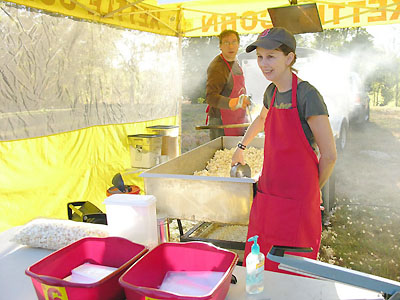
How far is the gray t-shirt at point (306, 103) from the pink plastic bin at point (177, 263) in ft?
2.97

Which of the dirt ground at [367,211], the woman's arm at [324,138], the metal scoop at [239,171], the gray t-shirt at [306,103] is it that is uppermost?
the gray t-shirt at [306,103]

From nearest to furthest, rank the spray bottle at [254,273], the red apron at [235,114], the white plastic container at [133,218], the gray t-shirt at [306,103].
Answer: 1. the spray bottle at [254,273]
2. the white plastic container at [133,218]
3. the gray t-shirt at [306,103]
4. the red apron at [235,114]

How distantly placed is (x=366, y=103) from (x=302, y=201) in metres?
10.2

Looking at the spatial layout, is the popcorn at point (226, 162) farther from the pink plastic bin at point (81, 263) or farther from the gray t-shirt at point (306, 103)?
the pink plastic bin at point (81, 263)

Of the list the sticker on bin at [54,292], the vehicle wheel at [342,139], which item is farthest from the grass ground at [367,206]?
the sticker on bin at [54,292]

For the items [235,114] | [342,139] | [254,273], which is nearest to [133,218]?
[254,273]

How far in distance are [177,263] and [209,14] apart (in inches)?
190

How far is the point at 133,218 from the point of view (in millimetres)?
1385

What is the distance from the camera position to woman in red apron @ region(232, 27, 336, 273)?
1.81 meters

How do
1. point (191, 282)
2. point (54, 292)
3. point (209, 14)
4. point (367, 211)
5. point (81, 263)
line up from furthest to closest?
point (209, 14) → point (367, 211) → point (81, 263) → point (191, 282) → point (54, 292)

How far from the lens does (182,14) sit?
555 centimetres

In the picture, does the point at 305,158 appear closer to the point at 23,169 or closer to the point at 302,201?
the point at 302,201

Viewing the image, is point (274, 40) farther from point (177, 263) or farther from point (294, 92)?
point (177, 263)

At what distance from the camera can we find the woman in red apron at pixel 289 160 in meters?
1.81
